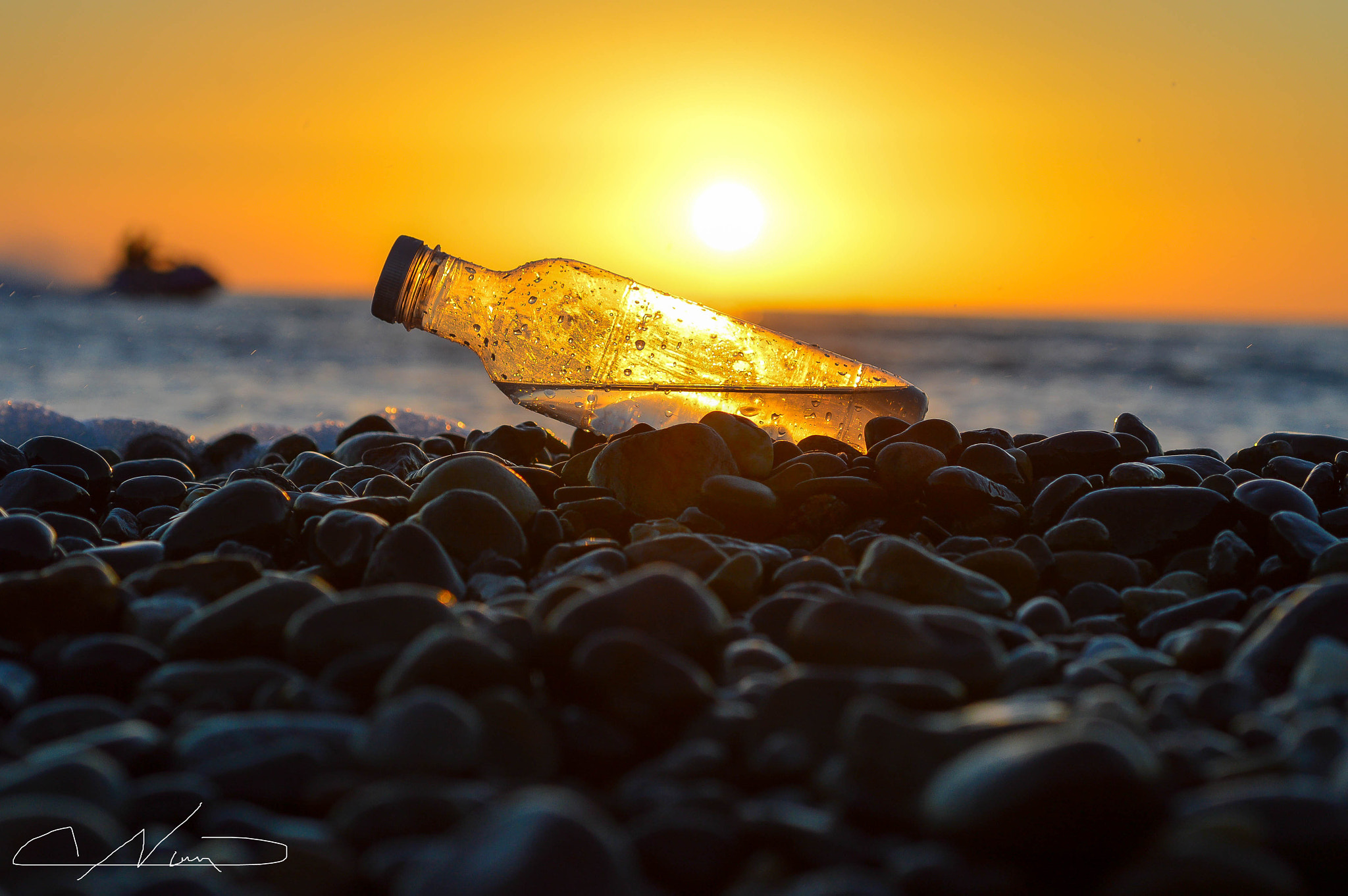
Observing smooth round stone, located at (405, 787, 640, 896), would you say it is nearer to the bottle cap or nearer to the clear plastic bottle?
the clear plastic bottle

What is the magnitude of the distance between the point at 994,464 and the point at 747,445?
0.70 metres

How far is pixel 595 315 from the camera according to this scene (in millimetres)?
4070

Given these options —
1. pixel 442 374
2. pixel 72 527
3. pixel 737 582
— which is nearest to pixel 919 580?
pixel 737 582

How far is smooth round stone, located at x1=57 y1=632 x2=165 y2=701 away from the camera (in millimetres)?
1332

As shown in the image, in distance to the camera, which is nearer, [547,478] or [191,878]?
[191,878]

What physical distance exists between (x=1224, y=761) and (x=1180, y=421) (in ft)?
42.3

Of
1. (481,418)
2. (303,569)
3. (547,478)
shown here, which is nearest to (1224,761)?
(303,569)

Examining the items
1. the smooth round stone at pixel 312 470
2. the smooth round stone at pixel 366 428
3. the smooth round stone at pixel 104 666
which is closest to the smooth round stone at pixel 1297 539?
the smooth round stone at pixel 104 666

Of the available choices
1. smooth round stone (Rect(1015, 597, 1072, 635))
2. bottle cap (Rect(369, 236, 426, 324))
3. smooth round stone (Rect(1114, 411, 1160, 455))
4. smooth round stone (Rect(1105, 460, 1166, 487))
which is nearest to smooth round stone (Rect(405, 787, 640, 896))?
smooth round stone (Rect(1015, 597, 1072, 635))

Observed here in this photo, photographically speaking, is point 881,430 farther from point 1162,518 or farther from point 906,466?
point 1162,518

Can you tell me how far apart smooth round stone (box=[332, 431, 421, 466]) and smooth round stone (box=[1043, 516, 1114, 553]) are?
2.24m

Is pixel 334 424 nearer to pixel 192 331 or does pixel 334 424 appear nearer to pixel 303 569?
pixel 303 569

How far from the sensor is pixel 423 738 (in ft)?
3.36
